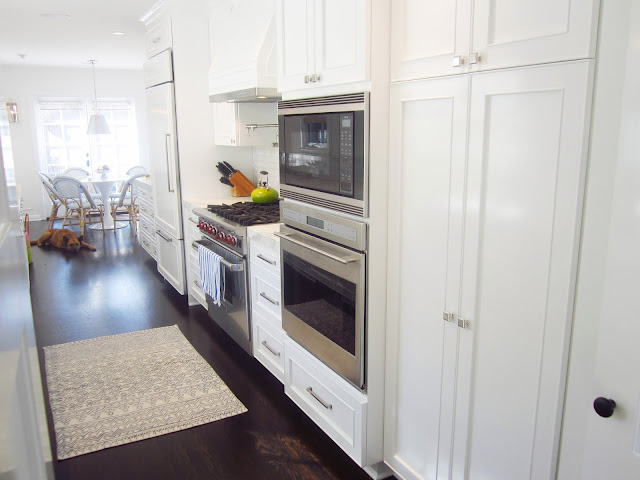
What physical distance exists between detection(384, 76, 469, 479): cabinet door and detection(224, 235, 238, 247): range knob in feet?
4.95

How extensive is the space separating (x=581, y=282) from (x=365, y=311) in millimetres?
915

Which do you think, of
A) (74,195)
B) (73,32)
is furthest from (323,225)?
(74,195)

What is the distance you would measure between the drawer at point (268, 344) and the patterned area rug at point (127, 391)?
28 cm

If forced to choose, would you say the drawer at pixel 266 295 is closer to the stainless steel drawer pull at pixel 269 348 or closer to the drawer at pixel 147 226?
the stainless steel drawer pull at pixel 269 348

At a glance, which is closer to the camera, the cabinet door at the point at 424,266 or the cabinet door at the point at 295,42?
the cabinet door at the point at 424,266

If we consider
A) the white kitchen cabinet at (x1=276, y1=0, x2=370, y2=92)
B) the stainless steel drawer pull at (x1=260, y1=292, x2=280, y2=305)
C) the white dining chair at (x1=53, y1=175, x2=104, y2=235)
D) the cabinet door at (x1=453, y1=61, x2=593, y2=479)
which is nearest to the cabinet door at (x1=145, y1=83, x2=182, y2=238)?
the stainless steel drawer pull at (x1=260, y1=292, x2=280, y2=305)

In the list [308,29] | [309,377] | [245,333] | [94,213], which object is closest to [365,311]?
[309,377]

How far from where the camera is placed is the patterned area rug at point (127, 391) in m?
2.72

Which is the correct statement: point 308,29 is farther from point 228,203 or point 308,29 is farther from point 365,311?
point 228,203

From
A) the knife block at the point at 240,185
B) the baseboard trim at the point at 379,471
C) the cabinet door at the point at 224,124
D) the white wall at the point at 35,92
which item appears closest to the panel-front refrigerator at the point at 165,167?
the cabinet door at the point at 224,124

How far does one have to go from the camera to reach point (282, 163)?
8.73ft

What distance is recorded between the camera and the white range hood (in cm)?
314

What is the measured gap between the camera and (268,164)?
4496mm

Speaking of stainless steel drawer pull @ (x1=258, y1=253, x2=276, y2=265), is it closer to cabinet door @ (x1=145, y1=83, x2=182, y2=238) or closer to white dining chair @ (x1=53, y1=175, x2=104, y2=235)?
cabinet door @ (x1=145, y1=83, x2=182, y2=238)
